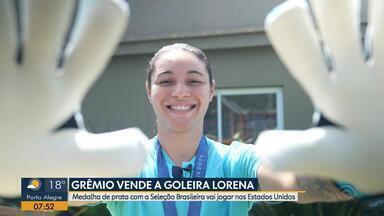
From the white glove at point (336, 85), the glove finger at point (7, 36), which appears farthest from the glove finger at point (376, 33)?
the glove finger at point (7, 36)

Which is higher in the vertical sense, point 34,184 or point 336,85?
point 336,85

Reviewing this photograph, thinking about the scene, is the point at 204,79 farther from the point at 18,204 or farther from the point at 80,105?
the point at 18,204

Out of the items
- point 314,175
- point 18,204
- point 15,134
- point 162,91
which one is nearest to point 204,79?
point 162,91

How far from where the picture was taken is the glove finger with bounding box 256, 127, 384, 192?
5.13 ft

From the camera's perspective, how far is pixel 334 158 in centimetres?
157

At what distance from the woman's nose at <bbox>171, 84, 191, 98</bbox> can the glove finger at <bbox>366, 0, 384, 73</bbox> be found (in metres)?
0.46

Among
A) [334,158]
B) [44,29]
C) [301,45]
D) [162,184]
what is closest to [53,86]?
[44,29]

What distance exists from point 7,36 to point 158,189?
55 centimetres

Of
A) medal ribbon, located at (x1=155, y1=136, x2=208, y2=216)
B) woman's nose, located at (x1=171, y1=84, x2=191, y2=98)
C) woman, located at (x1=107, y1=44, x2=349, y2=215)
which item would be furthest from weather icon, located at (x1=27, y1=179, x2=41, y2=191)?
woman's nose, located at (x1=171, y1=84, x2=191, y2=98)

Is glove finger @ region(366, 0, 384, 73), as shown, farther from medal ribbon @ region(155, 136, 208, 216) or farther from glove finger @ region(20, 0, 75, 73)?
glove finger @ region(20, 0, 75, 73)

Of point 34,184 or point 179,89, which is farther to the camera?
point 34,184

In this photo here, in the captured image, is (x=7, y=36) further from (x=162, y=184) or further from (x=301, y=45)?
(x=301, y=45)

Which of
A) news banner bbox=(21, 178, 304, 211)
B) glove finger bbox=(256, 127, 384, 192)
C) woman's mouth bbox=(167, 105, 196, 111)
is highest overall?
woman's mouth bbox=(167, 105, 196, 111)

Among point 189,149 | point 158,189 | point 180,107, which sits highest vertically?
point 180,107
